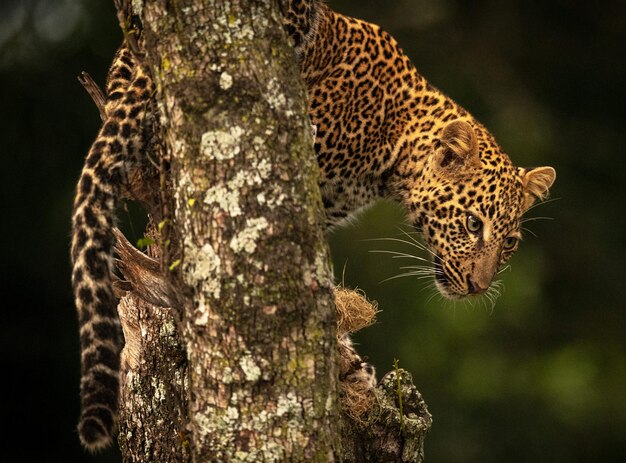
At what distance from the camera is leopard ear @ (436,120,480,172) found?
7.68 m

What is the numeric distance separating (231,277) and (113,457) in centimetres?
1065

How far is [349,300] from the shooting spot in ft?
22.9

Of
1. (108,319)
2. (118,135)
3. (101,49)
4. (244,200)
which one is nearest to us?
(244,200)

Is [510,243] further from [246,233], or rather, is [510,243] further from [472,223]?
[246,233]

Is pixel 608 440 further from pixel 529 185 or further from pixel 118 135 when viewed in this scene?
pixel 118 135

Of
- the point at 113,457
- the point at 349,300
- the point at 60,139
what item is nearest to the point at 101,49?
the point at 60,139

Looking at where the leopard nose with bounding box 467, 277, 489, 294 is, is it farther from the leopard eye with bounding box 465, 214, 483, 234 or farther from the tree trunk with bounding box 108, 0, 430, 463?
the tree trunk with bounding box 108, 0, 430, 463

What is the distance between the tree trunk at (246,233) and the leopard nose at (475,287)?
3232 mm

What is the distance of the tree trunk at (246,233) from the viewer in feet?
14.8

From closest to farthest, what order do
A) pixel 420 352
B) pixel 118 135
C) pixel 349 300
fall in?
1. pixel 118 135
2. pixel 349 300
3. pixel 420 352

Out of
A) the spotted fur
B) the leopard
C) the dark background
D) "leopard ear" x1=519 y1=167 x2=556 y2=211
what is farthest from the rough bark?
the dark background

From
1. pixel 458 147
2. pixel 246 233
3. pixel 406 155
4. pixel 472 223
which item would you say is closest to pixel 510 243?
pixel 472 223

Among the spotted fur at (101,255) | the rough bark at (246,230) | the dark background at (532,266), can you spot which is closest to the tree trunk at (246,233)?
the rough bark at (246,230)

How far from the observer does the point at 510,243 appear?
26.0 feet
